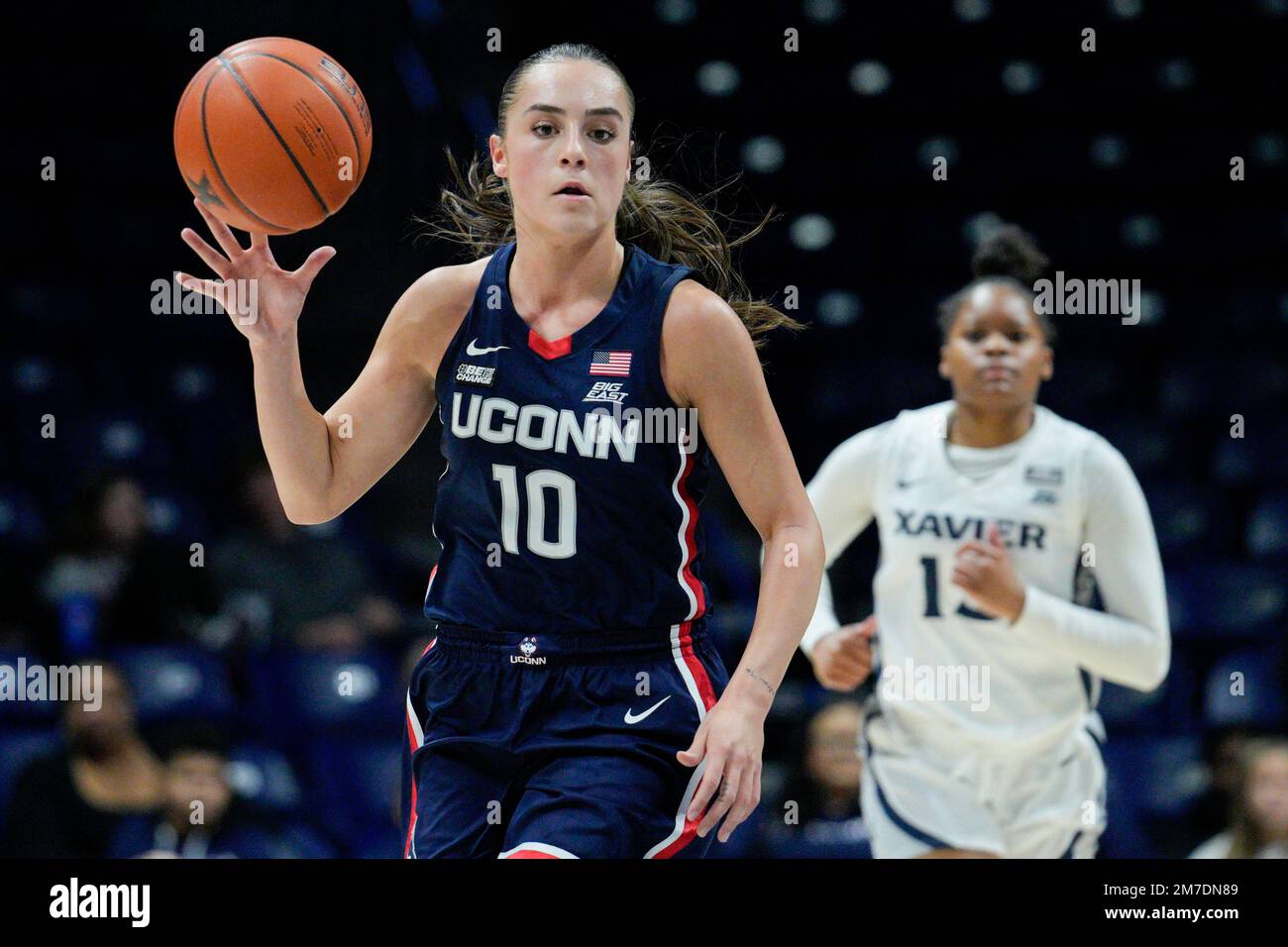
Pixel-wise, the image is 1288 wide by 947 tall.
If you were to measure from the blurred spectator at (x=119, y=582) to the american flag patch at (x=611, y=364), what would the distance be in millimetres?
3330

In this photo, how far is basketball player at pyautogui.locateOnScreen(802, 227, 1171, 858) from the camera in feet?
12.5

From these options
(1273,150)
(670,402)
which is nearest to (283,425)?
(670,402)

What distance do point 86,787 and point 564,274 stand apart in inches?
108

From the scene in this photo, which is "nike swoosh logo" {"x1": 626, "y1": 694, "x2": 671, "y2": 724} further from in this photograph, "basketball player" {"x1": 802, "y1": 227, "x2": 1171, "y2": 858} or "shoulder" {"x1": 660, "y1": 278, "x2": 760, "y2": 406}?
"basketball player" {"x1": 802, "y1": 227, "x2": 1171, "y2": 858}

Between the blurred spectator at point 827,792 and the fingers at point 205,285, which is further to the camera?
the blurred spectator at point 827,792

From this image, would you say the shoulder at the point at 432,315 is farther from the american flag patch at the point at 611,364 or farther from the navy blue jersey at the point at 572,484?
the american flag patch at the point at 611,364

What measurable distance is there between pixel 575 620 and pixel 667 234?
2.69 feet

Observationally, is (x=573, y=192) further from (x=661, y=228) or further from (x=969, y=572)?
(x=969, y=572)

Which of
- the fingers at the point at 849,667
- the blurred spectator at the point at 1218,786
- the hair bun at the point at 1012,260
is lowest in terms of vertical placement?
the blurred spectator at the point at 1218,786

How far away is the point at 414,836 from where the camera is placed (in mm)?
2510

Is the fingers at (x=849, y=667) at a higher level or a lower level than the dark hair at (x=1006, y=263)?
lower

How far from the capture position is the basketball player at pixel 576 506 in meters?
2.42

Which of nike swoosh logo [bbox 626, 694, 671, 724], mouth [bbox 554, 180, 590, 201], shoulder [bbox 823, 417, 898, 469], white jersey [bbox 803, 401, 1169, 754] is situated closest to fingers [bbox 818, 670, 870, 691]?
white jersey [bbox 803, 401, 1169, 754]

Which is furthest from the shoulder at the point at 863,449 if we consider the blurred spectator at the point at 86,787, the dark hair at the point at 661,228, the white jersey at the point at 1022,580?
the blurred spectator at the point at 86,787
